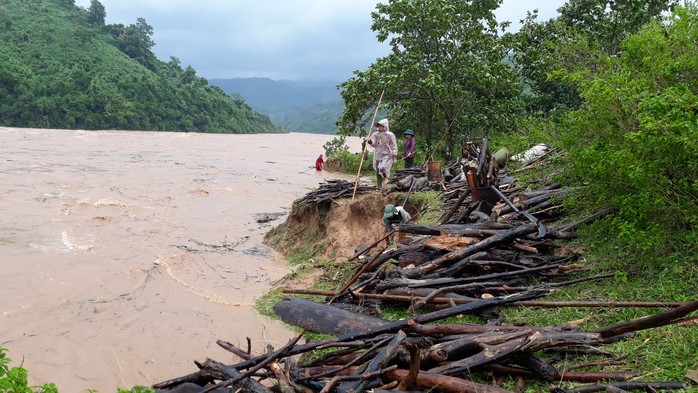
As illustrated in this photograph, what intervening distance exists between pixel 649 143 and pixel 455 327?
229cm

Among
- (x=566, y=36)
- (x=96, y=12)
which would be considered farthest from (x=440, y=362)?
(x=96, y=12)

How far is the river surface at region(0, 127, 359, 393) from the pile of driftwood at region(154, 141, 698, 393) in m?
1.37

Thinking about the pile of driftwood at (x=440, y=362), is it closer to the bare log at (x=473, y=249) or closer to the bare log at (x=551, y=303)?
the bare log at (x=551, y=303)

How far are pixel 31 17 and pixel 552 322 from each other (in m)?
72.2

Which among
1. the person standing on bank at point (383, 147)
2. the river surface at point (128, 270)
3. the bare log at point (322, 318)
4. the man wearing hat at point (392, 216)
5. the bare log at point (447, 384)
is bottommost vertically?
the river surface at point (128, 270)

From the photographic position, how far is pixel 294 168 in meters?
27.2

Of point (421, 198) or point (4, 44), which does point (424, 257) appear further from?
point (4, 44)

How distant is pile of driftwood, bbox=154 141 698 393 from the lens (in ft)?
9.64

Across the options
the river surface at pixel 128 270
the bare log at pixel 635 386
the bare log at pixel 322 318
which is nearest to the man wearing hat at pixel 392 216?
the river surface at pixel 128 270

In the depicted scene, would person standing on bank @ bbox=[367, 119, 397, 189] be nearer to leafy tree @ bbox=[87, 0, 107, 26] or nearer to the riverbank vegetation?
the riverbank vegetation

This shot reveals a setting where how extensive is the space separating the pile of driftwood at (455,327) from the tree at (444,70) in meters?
8.53

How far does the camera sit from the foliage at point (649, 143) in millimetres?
3906

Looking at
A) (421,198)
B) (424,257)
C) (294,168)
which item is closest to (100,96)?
(294,168)

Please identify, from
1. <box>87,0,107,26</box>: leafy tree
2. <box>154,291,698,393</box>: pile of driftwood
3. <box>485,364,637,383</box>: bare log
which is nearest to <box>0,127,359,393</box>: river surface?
<box>154,291,698,393</box>: pile of driftwood
